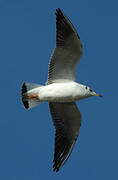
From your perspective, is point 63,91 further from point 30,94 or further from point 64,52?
point 64,52

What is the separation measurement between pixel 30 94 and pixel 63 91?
0.85 meters

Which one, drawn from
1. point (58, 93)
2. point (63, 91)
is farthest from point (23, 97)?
point (63, 91)

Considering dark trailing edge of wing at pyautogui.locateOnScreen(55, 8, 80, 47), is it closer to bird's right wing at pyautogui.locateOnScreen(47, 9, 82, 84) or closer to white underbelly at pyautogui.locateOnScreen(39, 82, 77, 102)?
bird's right wing at pyautogui.locateOnScreen(47, 9, 82, 84)

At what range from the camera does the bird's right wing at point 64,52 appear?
85.6 feet

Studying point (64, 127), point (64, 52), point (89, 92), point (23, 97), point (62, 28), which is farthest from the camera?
point (64, 127)

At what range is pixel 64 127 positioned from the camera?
27.2 meters

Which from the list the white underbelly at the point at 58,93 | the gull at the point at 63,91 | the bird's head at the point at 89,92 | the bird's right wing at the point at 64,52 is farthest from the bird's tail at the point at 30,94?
the bird's head at the point at 89,92

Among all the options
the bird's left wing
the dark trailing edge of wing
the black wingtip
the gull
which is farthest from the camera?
the bird's left wing

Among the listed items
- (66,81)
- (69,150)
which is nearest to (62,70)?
(66,81)

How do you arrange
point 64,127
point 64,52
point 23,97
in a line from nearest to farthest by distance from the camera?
point 64,52 → point 23,97 → point 64,127

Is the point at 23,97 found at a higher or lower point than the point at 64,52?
lower

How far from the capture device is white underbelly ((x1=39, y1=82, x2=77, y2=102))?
26344 millimetres

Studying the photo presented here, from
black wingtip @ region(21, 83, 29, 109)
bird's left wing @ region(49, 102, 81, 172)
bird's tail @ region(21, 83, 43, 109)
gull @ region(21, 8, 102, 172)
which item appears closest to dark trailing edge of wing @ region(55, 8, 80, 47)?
gull @ region(21, 8, 102, 172)

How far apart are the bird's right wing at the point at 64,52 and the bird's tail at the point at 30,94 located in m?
0.40
